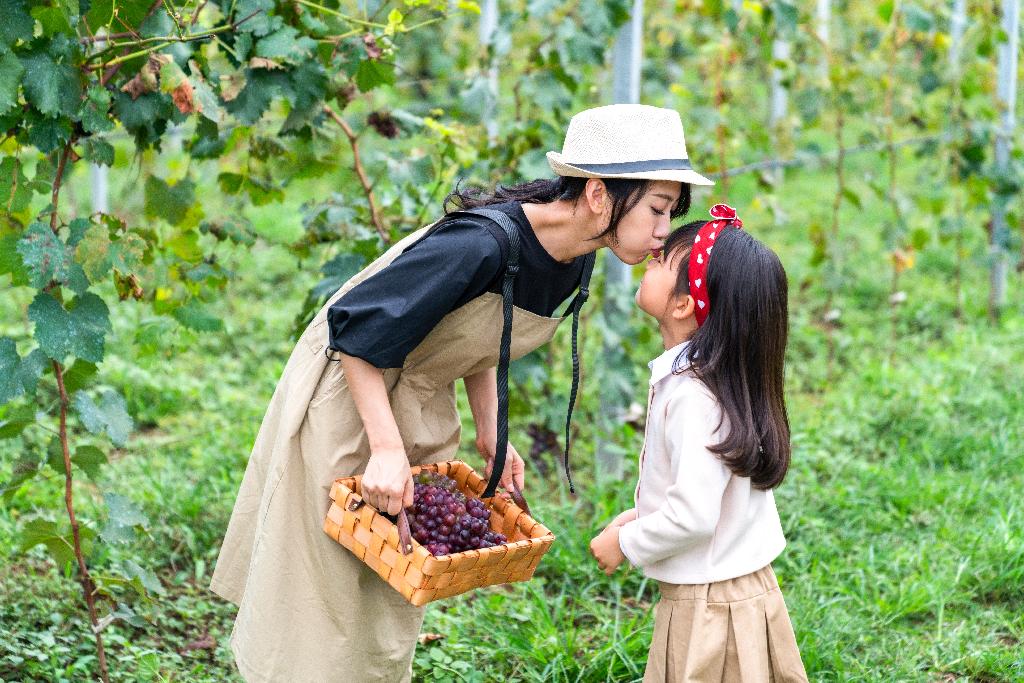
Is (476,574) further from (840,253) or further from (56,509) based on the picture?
(840,253)

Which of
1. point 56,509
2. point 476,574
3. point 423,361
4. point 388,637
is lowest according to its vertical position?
point 56,509

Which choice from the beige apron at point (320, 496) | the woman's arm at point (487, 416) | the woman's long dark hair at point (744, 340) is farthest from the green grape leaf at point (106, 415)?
the woman's long dark hair at point (744, 340)

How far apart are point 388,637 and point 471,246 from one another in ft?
2.72

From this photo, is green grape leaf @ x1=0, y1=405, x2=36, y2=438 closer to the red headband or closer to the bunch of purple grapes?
the bunch of purple grapes

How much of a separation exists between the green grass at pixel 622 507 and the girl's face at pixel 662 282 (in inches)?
40.3

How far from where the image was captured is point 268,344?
5074mm

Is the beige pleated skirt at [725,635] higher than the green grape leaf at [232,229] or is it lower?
lower

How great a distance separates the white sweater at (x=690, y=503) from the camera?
1910 millimetres

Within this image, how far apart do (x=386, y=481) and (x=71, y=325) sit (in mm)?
771

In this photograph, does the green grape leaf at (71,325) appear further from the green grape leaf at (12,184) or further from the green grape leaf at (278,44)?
the green grape leaf at (278,44)

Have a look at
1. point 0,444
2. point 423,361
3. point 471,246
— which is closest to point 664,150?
point 471,246

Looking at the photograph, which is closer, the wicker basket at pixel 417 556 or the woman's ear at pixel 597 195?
the wicker basket at pixel 417 556

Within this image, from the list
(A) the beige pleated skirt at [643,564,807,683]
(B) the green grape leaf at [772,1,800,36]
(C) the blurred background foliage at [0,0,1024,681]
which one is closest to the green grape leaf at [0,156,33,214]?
(C) the blurred background foliage at [0,0,1024,681]

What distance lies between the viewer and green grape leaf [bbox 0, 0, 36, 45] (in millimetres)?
2025
